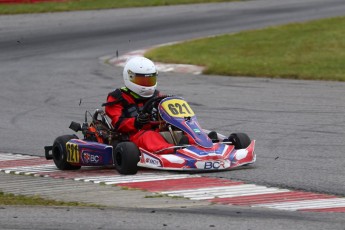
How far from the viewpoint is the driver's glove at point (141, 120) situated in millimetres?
10812

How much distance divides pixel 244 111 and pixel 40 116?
9.71 feet

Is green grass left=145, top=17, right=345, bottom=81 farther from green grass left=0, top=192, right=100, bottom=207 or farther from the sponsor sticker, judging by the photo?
green grass left=0, top=192, right=100, bottom=207

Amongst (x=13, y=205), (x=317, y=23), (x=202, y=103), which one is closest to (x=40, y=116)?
(x=202, y=103)

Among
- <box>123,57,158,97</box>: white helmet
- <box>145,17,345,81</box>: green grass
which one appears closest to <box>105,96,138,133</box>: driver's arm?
<box>123,57,158,97</box>: white helmet

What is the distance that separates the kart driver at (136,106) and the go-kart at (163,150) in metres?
0.10

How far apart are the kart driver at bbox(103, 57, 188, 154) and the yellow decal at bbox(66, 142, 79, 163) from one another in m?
0.47

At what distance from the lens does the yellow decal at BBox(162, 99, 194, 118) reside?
422 inches

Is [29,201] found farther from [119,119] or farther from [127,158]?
[119,119]

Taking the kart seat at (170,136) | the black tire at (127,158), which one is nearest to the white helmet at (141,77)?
the kart seat at (170,136)

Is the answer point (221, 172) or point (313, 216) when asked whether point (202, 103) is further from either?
point (313, 216)

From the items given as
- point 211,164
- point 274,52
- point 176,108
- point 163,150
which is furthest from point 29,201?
point 274,52

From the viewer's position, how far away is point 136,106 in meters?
11.2

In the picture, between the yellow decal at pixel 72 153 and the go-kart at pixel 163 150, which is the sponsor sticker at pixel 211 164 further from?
the yellow decal at pixel 72 153

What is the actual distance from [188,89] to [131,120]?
6825mm
